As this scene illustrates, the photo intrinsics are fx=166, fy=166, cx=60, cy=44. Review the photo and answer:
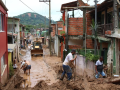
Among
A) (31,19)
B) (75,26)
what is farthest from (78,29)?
(31,19)

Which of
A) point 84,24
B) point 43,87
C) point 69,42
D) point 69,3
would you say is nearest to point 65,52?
point 69,42

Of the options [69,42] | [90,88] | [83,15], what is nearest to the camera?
[90,88]

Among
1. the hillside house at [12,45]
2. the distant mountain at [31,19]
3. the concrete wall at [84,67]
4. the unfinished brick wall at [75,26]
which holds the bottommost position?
the concrete wall at [84,67]

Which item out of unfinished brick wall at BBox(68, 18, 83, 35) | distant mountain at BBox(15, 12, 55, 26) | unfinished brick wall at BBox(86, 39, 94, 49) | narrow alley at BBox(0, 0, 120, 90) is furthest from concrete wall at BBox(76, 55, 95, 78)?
distant mountain at BBox(15, 12, 55, 26)

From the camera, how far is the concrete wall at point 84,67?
10.4m

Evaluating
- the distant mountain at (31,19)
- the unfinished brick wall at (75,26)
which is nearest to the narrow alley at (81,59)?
the unfinished brick wall at (75,26)

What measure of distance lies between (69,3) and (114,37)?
8874 millimetres

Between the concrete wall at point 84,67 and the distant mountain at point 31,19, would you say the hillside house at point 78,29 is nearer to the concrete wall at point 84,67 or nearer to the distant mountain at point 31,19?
the concrete wall at point 84,67

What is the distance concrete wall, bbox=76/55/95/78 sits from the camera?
1041 cm

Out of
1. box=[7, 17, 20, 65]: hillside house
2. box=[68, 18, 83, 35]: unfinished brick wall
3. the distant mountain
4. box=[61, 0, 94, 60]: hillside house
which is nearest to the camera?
box=[7, 17, 20, 65]: hillside house

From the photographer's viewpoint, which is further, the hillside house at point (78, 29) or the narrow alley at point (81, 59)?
the hillside house at point (78, 29)

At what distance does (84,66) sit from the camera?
11328 mm

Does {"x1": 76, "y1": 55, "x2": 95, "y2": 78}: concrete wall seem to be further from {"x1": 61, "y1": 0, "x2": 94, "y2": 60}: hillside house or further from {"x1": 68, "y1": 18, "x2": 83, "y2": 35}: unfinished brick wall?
{"x1": 68, "y1": 18, "x2": 83, "y2": 35}: unfinished brick wall

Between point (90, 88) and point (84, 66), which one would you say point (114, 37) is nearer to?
point (84, 66)
